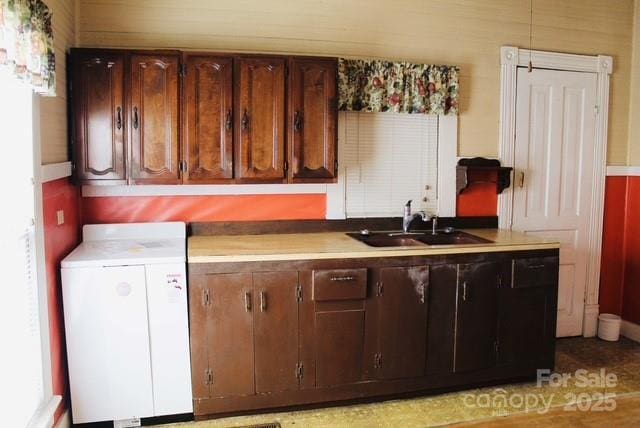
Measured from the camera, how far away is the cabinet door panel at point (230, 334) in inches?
117

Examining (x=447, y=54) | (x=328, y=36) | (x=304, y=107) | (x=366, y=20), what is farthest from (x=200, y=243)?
(x=447, y=54)

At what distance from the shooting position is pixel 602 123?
4348 millimetres

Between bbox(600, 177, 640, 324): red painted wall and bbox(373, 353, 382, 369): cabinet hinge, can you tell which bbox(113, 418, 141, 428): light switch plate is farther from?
bbox(600, 177, 640, 324): red painted wall

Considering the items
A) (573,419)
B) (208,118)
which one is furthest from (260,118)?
(573,419)

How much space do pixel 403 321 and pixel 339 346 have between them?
44cm

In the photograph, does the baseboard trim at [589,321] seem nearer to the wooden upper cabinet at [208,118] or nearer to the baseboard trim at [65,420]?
the wooden upper cabinet at [208,118]

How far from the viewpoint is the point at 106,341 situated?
2854 millimetres

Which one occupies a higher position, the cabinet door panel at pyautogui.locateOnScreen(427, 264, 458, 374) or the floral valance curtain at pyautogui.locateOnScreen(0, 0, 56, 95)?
the floral valance curtain at pyautogui.locateOnScreen(0, 0, 56, 95)

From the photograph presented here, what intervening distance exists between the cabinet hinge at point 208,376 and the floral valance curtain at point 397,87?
1.97 meters

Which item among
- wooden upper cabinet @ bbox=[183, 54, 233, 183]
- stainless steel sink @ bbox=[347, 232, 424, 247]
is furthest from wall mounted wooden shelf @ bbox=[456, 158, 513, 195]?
wooden upper cabinet @ bbox=[183, 54, 233, 183]

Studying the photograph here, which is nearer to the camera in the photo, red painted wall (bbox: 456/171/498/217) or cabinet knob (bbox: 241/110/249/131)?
cabinet knob (bbox: 241/110/249/131)

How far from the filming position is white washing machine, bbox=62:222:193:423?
2818 millimetres
